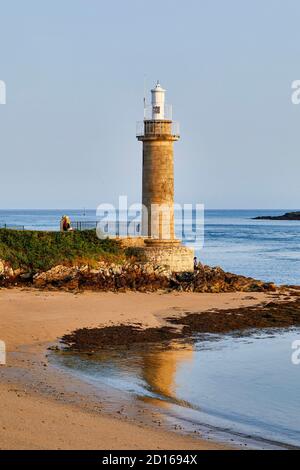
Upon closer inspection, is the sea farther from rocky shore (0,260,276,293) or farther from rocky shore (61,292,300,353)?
rocky shore (0,260,276,293)

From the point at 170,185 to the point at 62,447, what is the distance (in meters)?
20.4

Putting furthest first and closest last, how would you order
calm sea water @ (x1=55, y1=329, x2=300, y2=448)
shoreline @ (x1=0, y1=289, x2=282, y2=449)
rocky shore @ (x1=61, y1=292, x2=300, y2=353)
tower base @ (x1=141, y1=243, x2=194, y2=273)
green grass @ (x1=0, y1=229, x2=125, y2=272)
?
1. tower base @ (x1=141, y1=243, x2=194, y2=273)
2. green grass @ (x1=0, y1=229, x2=125, y2=272)
3. rocky shore @ (x1=61, y1=292, x2=300, y2=353)
4. calm sea water @ (x1=55, y1=329, x2=300, y2=448)
5. shoreline @ (x1=0, y1=289, x2=282, y2=449)

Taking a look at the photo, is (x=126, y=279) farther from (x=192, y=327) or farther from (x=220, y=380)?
(x=220, y=380)

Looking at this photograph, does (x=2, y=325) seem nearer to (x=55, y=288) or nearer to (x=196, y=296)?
(x=55, y=288)

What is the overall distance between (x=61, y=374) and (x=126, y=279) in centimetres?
1174

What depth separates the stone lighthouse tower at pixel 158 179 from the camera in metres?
29.3

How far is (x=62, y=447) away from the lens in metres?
9.85

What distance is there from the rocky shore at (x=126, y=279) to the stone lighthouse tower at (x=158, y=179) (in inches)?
57.5

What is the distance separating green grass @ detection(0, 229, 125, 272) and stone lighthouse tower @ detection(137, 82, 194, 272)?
176 cm

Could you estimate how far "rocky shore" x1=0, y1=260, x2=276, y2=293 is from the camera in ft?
82.7

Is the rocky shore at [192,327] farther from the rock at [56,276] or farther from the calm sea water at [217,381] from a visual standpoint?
the rock at [56,276]

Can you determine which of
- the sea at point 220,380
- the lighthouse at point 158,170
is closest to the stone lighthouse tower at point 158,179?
the lighthouse at point 158,170

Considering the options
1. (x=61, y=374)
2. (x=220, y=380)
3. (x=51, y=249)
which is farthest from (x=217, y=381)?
(x=51, y=249)

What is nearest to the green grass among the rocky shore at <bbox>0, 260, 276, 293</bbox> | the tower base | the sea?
the rocky shore at <bbox>0, 260, 276, 293</bbox>
